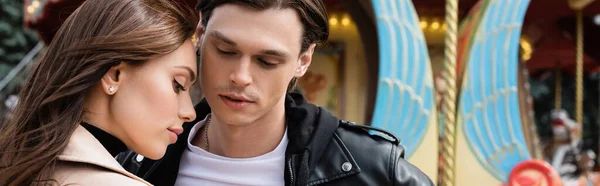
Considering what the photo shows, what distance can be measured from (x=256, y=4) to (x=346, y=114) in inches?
191

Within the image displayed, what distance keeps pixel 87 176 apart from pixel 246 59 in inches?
29.3

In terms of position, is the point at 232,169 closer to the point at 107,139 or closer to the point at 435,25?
the point at 107,139

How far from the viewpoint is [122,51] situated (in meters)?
1.35

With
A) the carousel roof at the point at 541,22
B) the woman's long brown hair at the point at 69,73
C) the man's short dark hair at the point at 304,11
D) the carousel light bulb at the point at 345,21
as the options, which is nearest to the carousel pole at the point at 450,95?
the man's short dark hair at the point at 304,11

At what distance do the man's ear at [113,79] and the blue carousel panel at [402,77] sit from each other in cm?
222

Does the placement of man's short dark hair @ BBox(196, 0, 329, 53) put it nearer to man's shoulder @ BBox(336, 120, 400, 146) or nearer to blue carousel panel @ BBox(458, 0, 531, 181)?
man's shoulder @ BBox(336, 120, 400, 146)

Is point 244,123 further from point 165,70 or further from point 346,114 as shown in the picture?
point 346,114

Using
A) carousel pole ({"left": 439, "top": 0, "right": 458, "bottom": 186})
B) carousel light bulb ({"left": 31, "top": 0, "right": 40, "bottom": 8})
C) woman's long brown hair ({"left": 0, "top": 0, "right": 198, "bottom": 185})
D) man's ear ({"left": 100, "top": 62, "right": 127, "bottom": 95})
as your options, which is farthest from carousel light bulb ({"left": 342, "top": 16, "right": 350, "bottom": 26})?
man's ear ({"left": 100, "top": 62, "right": 127, "bottom": 95})

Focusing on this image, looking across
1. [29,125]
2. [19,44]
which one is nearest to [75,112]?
[29,125]

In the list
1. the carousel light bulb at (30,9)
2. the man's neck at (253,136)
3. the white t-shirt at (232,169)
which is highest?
the man's neck at (253,136)

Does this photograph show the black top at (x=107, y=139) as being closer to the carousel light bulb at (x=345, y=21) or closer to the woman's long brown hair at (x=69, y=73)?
the woman's long brown hair at (x=69, y=73)

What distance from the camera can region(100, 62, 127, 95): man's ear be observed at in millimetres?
1359

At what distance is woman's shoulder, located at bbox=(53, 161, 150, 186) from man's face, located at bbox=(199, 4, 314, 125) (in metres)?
0.66

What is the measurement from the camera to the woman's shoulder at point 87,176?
121 centimetres
